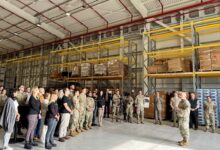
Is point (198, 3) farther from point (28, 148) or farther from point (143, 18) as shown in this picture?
point (28, 148)

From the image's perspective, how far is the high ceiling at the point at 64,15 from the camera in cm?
1188

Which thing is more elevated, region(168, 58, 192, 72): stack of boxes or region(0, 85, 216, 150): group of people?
region(168, 58, 192, 72): stack of boxes

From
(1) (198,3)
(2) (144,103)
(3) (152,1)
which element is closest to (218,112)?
(2) (144,103)

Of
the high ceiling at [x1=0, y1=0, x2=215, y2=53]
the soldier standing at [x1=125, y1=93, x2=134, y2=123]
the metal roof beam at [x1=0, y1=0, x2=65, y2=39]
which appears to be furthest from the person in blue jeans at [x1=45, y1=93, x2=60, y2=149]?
the metal roof beam at [x1=0, y1=0, x2=65, y2=39]

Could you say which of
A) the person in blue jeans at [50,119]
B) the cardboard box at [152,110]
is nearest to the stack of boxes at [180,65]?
the cardboard box at [152,110]

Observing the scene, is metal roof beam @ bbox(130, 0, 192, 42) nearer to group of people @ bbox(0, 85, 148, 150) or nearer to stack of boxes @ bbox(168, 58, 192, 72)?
stack of boxes @ bbox(168, 58, 192, 72)

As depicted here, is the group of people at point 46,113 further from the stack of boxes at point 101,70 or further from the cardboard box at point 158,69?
the cardboard box at point 158,69

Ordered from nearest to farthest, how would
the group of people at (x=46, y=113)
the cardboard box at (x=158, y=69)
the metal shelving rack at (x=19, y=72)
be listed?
the group of people at (x=46, y=113) < the cardboard box at (x=158, y=69) < the metal shelving rack at (x=19, y=72)

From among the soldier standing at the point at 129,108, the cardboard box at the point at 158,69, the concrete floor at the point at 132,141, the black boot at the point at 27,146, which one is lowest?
the concrete floor at the point at 132,141

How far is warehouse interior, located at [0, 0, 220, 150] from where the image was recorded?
6.88 meters

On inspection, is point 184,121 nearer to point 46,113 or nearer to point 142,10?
point 46,113

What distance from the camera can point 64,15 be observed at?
13680 mm

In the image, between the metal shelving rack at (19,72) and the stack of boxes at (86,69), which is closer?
the stack of boxes at (86,69)

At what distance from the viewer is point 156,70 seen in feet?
33.7
